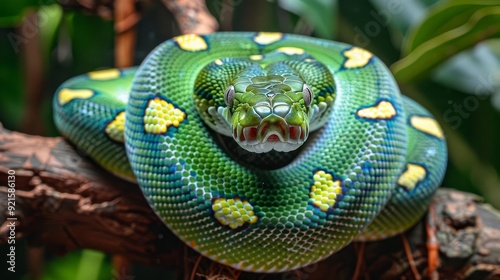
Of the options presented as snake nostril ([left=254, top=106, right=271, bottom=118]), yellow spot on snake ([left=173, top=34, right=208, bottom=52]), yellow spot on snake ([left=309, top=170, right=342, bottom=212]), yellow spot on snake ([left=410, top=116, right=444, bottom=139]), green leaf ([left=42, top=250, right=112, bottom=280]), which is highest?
snake nostril ([left=254, top=106, right=271, bottom=118])

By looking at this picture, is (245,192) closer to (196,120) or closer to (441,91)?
(196,120)

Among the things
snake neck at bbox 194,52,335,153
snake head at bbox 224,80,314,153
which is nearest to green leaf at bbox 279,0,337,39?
snake neck at bbox 194,52,335,153

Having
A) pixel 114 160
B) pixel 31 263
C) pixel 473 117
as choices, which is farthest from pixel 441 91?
pixel 31 263

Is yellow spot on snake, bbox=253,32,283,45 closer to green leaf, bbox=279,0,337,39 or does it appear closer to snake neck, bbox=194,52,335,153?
snake neck, bbox=194,52,335,153

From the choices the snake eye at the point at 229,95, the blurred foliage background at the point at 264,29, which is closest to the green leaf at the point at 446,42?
the blurred foliage background at the point at 264,29

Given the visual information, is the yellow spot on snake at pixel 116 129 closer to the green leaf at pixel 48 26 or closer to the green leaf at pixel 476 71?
the green leaf at pixel 48 26

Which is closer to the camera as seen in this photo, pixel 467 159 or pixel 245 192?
pixel 245 192
